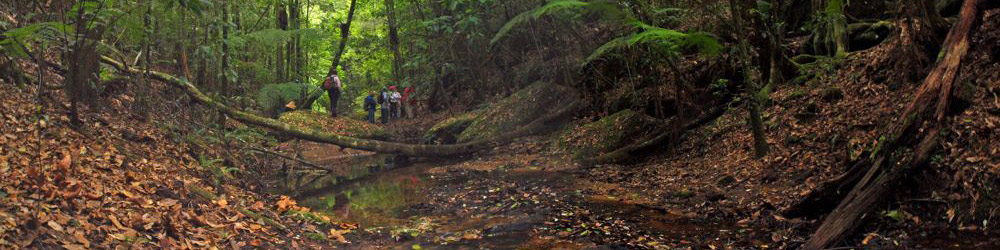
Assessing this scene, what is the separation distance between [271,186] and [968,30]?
38.2 ft

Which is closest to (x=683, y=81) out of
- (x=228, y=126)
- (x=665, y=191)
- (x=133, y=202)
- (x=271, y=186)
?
(x=665, y=191)

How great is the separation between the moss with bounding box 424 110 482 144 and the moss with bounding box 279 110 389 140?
66.8 inches

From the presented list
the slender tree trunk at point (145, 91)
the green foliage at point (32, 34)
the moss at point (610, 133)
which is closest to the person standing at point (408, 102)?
the moss at point (610, 133)

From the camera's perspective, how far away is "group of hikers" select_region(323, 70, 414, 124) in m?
23.8

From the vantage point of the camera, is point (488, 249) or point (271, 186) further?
point (271, 186)

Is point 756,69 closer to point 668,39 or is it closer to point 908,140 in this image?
point 668,39

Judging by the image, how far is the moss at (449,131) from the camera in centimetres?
2109

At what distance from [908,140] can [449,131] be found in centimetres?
1613

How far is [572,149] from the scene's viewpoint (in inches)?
587

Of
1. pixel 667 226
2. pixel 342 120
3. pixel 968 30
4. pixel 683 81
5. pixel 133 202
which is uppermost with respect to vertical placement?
pixel 968 30

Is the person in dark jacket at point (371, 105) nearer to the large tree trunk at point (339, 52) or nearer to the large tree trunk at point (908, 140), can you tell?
the large tree trunk at point (339, 52)

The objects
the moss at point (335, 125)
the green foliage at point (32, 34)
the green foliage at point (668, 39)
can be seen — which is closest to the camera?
the green foliage at point (32, 34)

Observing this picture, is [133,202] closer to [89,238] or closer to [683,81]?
[89,238]

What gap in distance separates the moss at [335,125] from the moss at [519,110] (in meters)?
3.86
